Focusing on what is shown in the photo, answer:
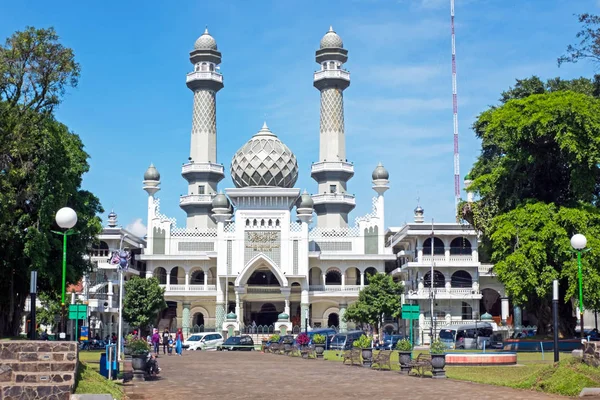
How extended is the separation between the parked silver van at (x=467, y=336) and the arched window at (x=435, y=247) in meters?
13.0

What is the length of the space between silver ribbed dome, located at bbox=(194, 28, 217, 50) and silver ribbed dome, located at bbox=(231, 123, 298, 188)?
14.6m

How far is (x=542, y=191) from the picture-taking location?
4178cm

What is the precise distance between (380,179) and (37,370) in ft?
206

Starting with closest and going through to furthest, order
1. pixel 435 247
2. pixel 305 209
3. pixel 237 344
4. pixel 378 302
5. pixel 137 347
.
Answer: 1. pixel 137 347
2. pixel 237 344
3. pixel 378 302
4. pixel 435 247
5. pixel 305 209

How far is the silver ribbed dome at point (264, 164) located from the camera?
74.0m

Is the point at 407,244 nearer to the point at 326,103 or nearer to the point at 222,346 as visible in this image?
the point at 326,103

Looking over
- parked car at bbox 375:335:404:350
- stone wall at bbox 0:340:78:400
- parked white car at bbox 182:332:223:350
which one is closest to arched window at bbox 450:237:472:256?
parked car at bbox 375:335:404:350

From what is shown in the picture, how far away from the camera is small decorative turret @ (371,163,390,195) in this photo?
254 feet

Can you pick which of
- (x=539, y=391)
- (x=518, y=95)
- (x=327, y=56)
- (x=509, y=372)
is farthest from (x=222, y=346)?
(x=327, y=56)


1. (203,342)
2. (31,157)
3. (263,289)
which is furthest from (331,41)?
(31,157)

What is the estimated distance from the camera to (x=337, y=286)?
74250 mm

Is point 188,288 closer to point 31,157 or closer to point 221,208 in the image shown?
point 221,208

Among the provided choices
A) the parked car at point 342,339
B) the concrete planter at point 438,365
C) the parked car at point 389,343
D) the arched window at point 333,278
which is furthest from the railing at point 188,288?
the concrete planter at point 438,365

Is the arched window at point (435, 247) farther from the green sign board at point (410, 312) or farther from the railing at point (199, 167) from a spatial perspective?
the green sign board at point (410, 312)
